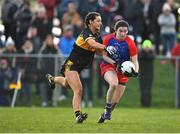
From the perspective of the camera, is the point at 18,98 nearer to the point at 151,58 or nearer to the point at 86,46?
the point at 151,58

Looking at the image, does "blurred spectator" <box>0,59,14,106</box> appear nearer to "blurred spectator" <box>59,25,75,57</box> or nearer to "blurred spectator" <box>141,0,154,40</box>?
"blurred spectator" <box>59,25,75,57</box>

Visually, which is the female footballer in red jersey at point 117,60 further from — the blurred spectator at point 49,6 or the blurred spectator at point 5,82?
the blurred spectator at point 49,6

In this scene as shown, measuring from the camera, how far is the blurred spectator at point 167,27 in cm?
2712

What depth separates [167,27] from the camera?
27.5 metres

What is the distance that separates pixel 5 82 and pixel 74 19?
3599mm

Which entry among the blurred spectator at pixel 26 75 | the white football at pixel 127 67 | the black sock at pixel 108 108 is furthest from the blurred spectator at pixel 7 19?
the white football at pixel 127 67

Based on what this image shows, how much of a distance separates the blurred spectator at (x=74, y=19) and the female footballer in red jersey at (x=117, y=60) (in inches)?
415

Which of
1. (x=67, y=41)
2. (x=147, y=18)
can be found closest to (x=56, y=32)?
(x=147, y=18)

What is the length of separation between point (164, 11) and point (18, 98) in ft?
19.5

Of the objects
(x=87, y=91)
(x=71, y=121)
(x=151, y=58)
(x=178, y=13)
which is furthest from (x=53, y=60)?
(x=71, y=121)

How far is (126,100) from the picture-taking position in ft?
84.2

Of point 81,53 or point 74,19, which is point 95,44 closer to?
point 81,53

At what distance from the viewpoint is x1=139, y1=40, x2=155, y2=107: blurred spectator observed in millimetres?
25438

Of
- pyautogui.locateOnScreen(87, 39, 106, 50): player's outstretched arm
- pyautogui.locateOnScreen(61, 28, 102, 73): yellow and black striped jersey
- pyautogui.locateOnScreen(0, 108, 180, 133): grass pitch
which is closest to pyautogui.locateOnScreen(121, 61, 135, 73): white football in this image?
pyautogui.locateOnScreen(87, 39, 106, 50): player's outstretched arm
